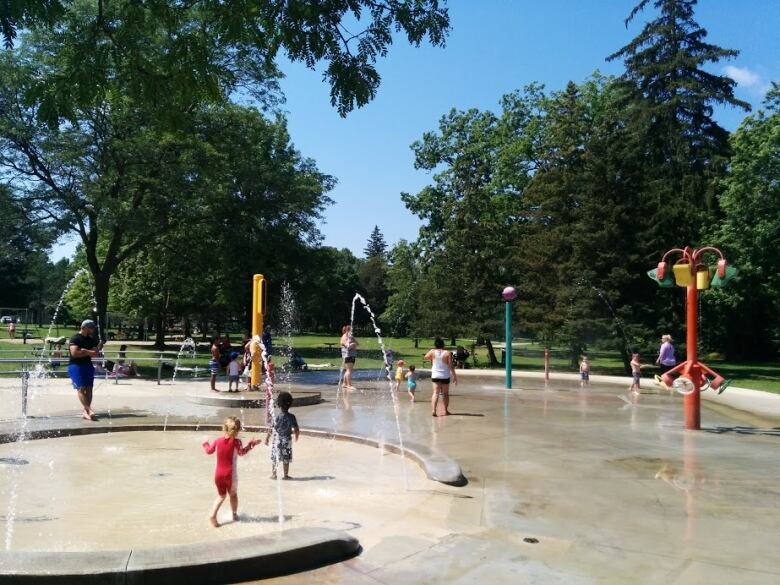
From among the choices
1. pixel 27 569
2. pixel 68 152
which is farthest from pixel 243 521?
pixel 68 152

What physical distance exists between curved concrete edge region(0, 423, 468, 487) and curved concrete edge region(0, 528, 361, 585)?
277 cm

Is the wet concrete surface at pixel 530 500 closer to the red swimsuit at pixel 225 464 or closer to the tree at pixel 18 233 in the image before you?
the red swimsuit at pixel 225 464

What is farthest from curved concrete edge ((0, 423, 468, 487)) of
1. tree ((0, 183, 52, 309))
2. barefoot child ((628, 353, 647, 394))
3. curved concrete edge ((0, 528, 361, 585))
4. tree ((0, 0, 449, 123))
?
tree ((0, 183, 52, 309))

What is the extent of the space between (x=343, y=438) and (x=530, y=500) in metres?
4.31

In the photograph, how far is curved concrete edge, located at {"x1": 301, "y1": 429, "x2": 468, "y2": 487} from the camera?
7719 mm

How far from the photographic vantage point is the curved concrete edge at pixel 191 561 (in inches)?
169

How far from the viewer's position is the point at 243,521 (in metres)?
6.20

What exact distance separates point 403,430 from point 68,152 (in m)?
16.7

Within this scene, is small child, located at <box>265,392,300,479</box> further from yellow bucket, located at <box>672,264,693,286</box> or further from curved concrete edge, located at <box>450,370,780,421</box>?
curved concrete edge, located at <box>450,370,780,421</box>

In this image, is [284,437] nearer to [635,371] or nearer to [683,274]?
[683,274]

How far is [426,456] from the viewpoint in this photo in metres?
8.73

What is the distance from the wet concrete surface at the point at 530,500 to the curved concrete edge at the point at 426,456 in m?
0.16

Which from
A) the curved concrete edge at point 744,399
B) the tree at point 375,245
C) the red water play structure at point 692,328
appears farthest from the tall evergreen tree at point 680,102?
the tree at point 375,245

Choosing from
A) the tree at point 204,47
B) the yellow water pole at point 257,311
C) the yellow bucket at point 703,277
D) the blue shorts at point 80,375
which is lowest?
the blue shorts at point 80,375
